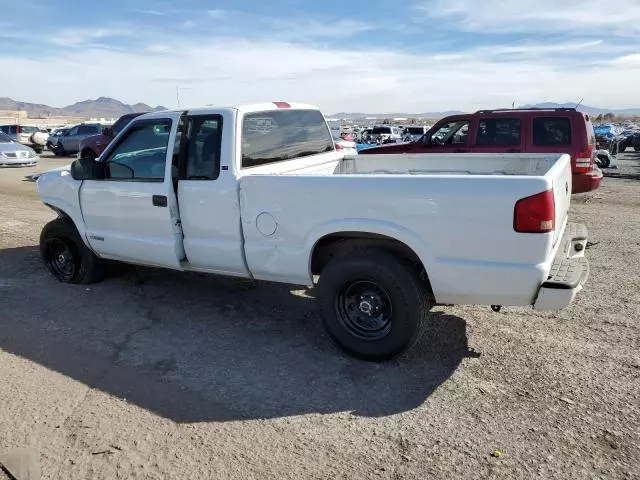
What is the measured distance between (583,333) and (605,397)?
1050 mm

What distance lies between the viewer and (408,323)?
12.4ft

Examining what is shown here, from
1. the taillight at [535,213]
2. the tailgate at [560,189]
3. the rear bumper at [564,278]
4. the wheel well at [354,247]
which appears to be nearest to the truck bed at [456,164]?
the tailgate at [560,189]

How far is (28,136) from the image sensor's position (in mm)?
31281

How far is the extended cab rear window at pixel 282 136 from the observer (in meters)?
4.62

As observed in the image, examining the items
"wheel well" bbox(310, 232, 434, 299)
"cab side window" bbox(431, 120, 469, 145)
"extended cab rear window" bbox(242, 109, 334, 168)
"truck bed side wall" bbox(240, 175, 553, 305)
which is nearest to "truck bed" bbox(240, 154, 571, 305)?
"truck bed side wall" bbox(240, 175, 553, 305)

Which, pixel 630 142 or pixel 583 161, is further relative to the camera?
pixel 630 142

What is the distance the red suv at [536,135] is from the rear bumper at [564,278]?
5.50 meters

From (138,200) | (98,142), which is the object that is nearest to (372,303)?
(138,200)

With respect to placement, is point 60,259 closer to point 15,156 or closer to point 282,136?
point 282,136

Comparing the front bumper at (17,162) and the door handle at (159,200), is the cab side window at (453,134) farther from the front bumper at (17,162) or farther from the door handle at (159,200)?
the front bumper at (17,162)

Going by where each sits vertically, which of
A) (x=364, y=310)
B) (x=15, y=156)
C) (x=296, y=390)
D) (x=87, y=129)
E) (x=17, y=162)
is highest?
(x=87, y=129)

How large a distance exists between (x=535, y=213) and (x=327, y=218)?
1.41 meters

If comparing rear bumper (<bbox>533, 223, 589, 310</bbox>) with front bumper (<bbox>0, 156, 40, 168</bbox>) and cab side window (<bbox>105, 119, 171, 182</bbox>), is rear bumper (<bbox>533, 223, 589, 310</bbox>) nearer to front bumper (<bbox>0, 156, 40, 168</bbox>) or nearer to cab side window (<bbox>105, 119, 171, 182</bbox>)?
cab side window (<bbox>105, 119, 171, 182</bbox>)

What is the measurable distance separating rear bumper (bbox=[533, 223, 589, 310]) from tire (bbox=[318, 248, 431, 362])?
80cm
